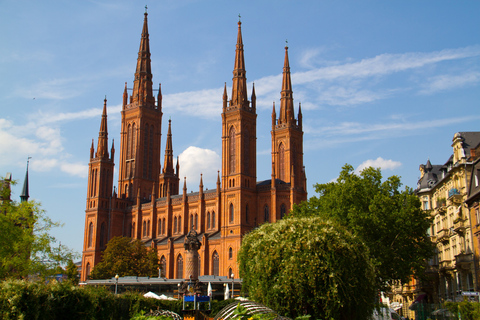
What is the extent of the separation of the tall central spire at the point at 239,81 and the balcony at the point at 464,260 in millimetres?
52992

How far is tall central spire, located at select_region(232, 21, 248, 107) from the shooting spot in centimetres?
9231

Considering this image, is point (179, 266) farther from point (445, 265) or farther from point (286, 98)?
point (445, 265)

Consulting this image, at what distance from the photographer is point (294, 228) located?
28.7 metres

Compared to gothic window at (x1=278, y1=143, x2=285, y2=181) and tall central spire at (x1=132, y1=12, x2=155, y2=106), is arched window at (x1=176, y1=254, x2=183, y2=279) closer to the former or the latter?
gothic window at (x1=278, y1=143, x2=285, y2=181)

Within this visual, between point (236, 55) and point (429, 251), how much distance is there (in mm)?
56804

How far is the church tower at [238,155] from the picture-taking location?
8681cm

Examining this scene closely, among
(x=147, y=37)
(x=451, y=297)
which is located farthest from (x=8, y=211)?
(x=147, y=37)

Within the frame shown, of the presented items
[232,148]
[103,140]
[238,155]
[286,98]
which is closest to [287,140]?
[286,98]

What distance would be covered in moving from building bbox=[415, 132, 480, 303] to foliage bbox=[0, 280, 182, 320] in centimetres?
2688


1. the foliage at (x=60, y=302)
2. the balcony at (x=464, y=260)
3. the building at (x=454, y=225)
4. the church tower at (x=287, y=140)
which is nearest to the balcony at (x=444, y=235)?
the building at (x=454, y=225)

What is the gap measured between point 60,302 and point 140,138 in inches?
3492

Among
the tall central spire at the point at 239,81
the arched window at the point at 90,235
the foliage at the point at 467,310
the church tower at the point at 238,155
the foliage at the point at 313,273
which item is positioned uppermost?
the tall central spire at the point at 239,81

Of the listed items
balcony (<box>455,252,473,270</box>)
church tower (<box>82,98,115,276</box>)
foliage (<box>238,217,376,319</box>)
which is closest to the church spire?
church tower (<box>82,98,115,276</box>)

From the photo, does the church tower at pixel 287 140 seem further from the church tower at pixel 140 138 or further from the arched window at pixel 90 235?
the arched window at pixel 90 235
